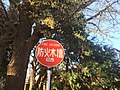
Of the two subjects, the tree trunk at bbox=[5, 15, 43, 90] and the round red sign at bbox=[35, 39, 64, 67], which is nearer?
the round red sign at bbox=[35, 39, 64, 67]

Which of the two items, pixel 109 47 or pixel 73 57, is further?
pixel 109 47

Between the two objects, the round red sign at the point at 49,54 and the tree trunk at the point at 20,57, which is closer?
the round red sign at the point at 49,54

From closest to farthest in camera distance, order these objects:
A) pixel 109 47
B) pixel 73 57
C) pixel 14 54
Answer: pixel 14 54, pixel 73 57, pixel 109 47

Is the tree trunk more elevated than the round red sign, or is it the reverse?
the tree trunk

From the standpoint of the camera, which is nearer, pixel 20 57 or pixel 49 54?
pixel 49 54

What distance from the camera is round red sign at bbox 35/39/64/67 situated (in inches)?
284

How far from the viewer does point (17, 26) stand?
44.0 feet

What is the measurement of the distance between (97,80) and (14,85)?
4.72 meters

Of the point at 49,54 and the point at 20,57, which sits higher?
the point at 20,57

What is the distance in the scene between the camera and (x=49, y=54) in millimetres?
7246

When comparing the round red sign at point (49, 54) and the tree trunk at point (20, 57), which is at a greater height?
the tree trunk at point (20, 57)

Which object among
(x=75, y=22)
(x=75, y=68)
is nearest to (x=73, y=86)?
(x=75, y=68)

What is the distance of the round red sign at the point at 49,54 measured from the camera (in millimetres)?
7207

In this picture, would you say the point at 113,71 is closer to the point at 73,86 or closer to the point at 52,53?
the point at 73,86
